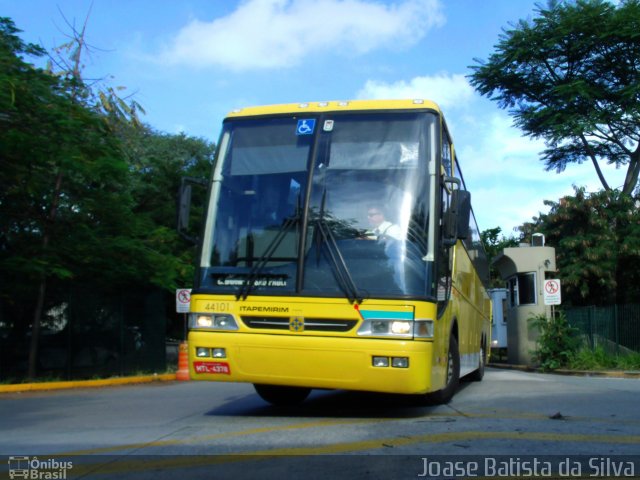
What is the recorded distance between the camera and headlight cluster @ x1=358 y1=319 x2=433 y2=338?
7.43m

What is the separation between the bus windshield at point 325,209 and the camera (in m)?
7.72

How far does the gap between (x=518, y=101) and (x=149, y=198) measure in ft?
52.2

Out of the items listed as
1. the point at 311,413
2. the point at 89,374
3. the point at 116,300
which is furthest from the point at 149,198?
the point at 311,413

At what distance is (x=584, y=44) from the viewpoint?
1089 inches

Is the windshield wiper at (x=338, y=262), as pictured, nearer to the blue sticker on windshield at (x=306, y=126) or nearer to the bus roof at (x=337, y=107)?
the blue sticker on windshield at (x=306, y=126)

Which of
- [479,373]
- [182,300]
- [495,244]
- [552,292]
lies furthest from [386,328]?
[495,244]

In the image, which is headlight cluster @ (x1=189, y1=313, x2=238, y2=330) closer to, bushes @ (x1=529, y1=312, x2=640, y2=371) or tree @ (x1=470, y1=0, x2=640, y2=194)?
bushes @ (x1=529, y1=312, x2=640, y2=371)

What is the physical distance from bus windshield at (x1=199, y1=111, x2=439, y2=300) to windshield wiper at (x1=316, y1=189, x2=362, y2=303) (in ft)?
0.04

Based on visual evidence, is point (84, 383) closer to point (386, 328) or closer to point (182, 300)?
point (182, 300)

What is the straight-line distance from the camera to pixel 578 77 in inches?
1134

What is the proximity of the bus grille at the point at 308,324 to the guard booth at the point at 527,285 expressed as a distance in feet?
54.9

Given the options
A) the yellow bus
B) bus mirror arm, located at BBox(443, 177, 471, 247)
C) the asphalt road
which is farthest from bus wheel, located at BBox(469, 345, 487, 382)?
bus mirror arm, located at BBox(443, 177, 471, 247)

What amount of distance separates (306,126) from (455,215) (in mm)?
2034
